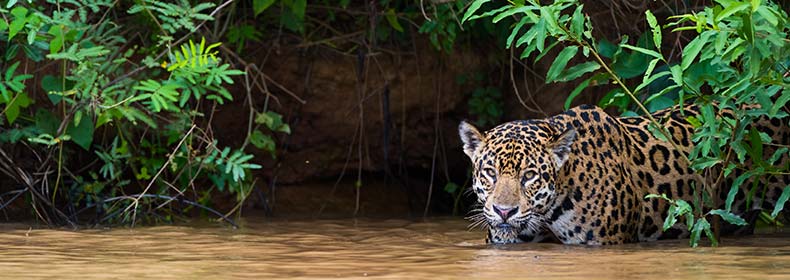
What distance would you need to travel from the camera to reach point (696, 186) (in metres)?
6.67

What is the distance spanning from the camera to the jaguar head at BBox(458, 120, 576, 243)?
6.27m

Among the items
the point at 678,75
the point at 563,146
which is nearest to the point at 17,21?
the point at 563,146

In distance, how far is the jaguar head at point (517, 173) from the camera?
20.6 feet

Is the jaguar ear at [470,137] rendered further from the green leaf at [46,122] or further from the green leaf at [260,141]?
the green leaf at [46,122]

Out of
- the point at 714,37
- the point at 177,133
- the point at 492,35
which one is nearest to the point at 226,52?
the point at 177,133

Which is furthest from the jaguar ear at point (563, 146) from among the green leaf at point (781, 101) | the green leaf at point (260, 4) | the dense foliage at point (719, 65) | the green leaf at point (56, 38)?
the green leaf at point (56, 38)

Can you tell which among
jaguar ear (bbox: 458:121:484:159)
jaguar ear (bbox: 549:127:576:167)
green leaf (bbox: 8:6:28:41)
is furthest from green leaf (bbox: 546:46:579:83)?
green leaf (bbox: 8:6:28:41)

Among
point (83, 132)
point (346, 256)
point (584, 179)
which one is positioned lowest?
point (346, 256)

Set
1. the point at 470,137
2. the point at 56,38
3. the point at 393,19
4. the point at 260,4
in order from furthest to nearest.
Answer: the point at 393,19 → the point at 260,4 → the point at 56,38 → the point at 470,137

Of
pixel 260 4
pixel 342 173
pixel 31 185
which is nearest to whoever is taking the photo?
pixel 31 185

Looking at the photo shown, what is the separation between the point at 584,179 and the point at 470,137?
63 cm

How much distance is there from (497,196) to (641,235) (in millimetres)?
903

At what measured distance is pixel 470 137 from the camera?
663 centimetres

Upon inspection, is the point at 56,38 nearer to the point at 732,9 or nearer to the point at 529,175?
the point at 529,175
